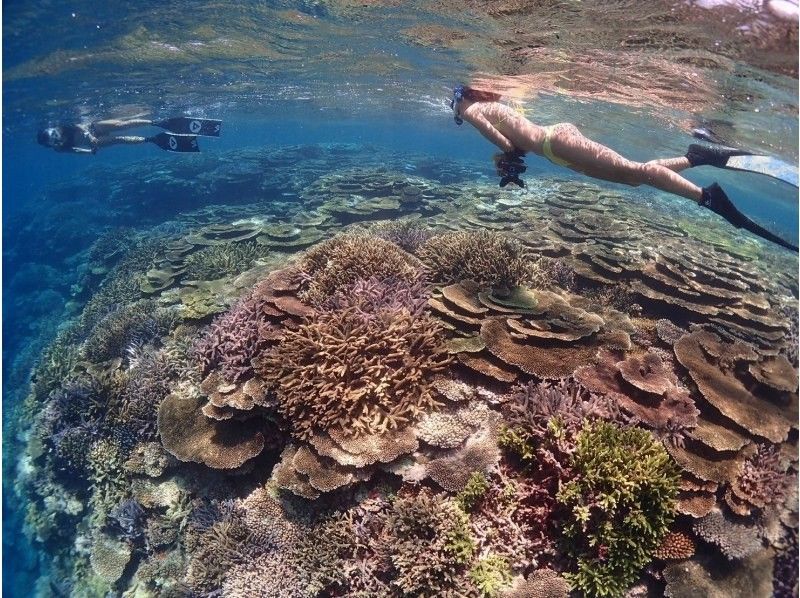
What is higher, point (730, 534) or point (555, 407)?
point (555, 407)

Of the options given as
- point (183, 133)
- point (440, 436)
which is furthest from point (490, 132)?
point (183, 133)

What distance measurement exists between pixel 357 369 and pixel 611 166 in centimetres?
499

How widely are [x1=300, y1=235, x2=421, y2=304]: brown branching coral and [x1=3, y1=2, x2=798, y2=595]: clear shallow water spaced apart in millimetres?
7943

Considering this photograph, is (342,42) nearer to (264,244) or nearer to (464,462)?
(264,244)

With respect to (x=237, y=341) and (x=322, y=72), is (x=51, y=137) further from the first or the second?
(x=237, y=341)

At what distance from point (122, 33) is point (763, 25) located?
21352 mm

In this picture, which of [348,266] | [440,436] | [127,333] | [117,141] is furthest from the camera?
[117,141]

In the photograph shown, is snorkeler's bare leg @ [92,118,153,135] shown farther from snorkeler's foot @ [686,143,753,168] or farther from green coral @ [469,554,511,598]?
green coral @ [469,554,511,598]

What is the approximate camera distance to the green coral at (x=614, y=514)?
407 cm

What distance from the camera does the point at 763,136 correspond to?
15641 millimetres

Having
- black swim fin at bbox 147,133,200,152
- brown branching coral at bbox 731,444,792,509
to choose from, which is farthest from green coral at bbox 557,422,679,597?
black swim fin at bbox 147,133,200,152

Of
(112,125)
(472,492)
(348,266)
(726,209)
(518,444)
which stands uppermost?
(726,209)

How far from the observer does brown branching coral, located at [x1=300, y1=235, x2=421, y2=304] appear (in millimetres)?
7051

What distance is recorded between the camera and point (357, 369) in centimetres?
536
